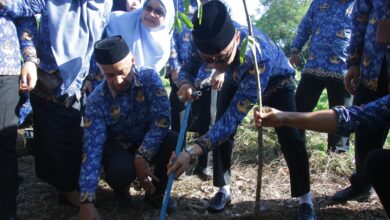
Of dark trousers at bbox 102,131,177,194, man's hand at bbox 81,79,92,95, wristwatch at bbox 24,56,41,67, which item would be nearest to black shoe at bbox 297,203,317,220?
dark trousers at bbox 102,131,177,194

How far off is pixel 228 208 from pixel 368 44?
4.89ft

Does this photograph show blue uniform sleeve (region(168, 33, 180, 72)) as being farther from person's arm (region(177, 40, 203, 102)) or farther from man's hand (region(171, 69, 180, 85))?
person's arm (region(177, 40, 203, 102))

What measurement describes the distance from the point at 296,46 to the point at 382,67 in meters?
1.71

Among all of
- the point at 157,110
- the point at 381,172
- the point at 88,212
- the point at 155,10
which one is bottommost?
the point at 88,212

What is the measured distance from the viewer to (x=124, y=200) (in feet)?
9.70

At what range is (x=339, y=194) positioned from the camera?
9.92 feet

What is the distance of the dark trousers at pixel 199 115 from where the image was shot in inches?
136

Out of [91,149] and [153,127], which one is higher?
[153,127]

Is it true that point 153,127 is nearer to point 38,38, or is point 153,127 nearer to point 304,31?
point 38,38

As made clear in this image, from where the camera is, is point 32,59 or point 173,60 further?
point 173,60

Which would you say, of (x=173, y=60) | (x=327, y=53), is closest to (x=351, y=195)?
(x=327, y=53)

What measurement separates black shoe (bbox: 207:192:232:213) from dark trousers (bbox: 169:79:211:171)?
2.14ft

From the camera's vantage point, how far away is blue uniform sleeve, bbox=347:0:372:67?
263 centimetres

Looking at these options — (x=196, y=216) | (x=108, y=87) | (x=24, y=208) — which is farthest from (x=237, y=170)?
(x=24, y=208)
